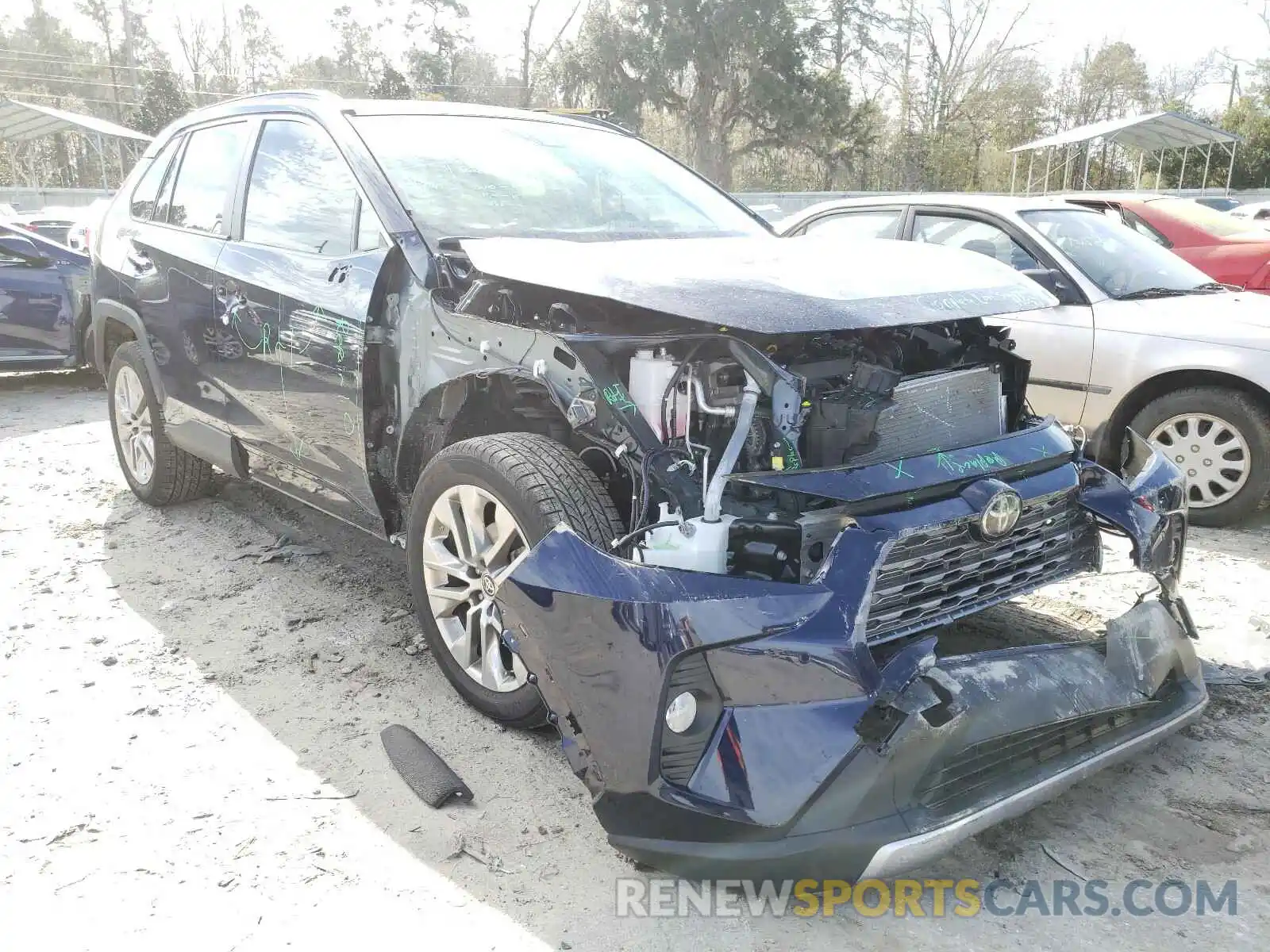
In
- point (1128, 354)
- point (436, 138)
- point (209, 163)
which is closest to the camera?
point (436, 138)

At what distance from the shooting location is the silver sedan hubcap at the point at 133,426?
16.3 feet

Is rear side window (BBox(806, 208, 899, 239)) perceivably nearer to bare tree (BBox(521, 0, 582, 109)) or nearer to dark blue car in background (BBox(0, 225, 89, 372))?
dark blue car in background (BBox(0, 225, 89, 372))

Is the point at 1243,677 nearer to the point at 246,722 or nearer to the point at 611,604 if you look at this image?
the point at 611,604

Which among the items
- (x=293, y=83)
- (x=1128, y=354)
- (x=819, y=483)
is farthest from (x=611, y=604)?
(x=293, y=83)

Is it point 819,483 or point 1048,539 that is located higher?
point 819,483

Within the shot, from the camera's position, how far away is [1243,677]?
330cm

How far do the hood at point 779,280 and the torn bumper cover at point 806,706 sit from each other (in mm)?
441

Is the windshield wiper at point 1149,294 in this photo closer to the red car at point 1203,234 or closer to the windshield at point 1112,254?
the windshield at point 1112,254

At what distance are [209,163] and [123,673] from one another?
2.31 metres

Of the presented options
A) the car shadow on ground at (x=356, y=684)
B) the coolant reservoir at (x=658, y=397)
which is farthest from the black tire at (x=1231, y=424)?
the car shadow on ground at (x=356, y=684)

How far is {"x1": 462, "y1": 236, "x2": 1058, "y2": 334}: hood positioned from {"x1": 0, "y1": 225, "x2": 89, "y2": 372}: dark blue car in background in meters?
6.85

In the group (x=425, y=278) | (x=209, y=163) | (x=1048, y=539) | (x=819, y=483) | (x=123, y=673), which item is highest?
(x=209, y=163)

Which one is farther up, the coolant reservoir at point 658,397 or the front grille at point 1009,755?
the coolant reservoir at point 658,397

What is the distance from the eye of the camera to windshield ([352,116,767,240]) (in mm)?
3355
